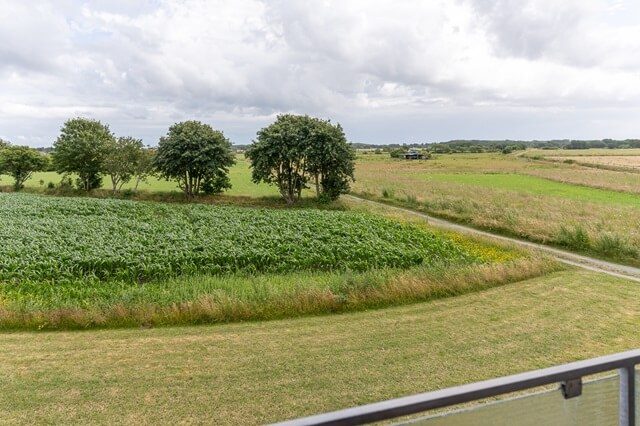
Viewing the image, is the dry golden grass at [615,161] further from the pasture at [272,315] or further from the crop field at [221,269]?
the crop field at [221,269]

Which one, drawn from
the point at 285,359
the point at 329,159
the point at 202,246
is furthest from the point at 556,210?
the point at 285,359

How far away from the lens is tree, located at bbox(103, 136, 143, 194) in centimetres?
3491

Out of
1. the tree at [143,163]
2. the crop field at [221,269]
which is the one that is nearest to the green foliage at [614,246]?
the crop field at [221,269]

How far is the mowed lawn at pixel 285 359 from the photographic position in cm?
603

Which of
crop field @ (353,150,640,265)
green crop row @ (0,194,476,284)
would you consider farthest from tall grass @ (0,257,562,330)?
crop field @ (353,150,640,265)

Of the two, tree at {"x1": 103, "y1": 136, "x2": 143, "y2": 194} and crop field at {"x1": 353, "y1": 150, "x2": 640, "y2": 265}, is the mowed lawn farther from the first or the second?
tree at {"x1": 103, "y1": 136, "x2": 143, "y2": 194}

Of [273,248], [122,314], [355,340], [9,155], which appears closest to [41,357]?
[122,314]

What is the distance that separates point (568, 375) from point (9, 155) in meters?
51.6

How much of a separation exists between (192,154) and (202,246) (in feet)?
61.1

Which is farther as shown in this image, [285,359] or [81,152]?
[81,152]

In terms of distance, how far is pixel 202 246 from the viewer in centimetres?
1452

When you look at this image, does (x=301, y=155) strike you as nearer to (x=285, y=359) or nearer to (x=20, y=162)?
(x=285, y=359)

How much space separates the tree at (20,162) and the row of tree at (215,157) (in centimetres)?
595

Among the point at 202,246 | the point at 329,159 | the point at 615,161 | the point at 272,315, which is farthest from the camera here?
the point at 615,161
